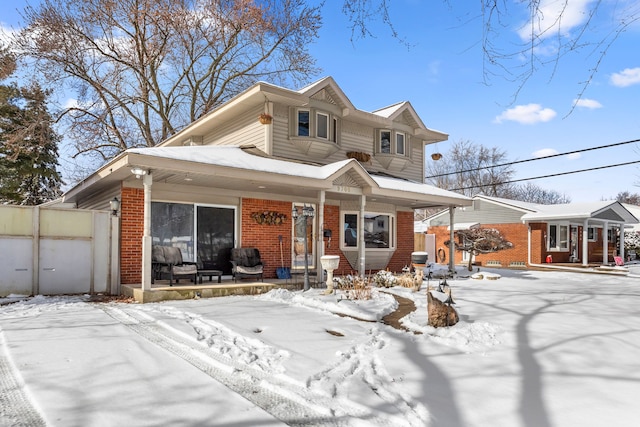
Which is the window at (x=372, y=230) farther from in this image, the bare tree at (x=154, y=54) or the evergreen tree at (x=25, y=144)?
the evergreen tree at (x=25, y=144)

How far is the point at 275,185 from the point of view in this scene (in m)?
10.2

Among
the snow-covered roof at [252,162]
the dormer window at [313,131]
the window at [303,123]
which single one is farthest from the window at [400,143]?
the window at [303,123]

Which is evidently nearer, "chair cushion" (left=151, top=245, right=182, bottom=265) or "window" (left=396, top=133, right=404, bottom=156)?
"chair cushion" (left=151, top=245, right=182, bottom=265)

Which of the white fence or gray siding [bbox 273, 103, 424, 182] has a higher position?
gray siding [bbox 273, 103, 424, 182]

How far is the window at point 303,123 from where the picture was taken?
12281 millimetres

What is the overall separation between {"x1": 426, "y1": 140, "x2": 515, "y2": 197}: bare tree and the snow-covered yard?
3661cm

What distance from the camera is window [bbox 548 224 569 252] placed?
21266 millimetres

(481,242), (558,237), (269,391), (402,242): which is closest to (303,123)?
(402,242)

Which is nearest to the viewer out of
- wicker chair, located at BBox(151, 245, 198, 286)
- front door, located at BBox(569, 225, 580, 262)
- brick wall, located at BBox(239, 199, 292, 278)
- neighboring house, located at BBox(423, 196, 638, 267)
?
wicker chair, located at BBox(151, 245, 198, 286)

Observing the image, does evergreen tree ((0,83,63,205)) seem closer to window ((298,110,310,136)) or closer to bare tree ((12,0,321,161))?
bare tree ((12,0,321,161))

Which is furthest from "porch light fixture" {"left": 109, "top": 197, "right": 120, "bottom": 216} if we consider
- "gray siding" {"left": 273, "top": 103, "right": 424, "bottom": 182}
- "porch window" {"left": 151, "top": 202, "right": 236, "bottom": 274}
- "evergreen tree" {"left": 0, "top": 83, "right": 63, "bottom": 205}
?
"evergreen tree" {"left": 0, "top": 83, "right": 63, "bottom": 205}

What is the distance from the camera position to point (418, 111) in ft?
50.4

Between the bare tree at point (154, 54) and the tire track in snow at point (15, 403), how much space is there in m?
15.5

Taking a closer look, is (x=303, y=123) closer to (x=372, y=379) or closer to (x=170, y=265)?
(x=170, y=265)
